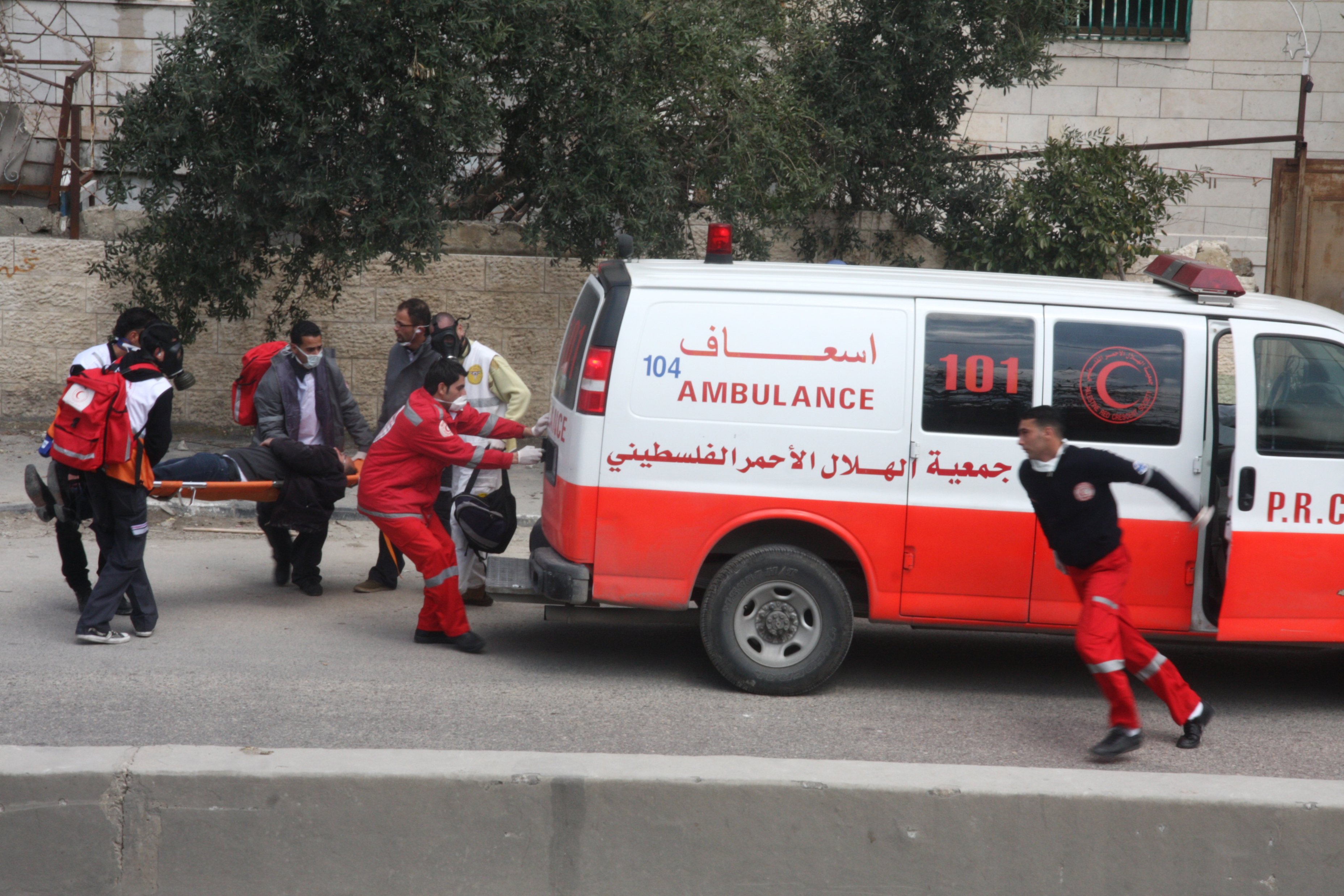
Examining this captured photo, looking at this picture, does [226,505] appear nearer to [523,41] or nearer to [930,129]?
[523,41]

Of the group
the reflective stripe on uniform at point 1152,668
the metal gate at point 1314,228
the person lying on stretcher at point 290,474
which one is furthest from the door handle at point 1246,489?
the metal gate at point 1314,228

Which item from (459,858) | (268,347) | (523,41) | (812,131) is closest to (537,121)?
(523,41)

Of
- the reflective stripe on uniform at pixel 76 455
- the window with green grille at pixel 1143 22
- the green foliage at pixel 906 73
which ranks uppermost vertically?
the window with green grille at pixel 1143 22

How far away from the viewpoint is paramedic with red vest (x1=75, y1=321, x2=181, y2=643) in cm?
609

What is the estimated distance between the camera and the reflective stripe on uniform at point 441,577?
6215 millimetres

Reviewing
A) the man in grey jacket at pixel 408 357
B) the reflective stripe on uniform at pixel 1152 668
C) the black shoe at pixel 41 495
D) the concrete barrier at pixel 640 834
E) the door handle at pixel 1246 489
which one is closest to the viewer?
the concrete barrier at pixel 640 834

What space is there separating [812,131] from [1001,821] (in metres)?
8.05

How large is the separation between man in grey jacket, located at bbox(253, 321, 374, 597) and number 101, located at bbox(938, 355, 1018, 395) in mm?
3480

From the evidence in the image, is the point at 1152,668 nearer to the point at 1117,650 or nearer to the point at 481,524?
the point at 1117,650

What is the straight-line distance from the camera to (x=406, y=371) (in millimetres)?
7305

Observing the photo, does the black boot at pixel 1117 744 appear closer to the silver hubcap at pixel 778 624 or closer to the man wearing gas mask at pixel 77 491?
the silver hubcap at pixel 778 624

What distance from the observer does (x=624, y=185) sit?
944cm

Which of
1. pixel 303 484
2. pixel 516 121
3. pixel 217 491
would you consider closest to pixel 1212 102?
pixel 516 121

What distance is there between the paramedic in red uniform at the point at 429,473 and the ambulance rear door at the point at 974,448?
76.0 inches
